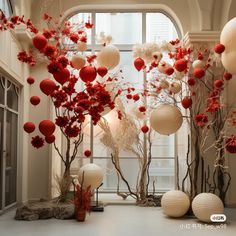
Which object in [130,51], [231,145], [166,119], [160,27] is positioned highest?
[160,27]

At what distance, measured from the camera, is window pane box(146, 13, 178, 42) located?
7645 millimetres

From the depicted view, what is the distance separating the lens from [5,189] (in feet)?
19.9

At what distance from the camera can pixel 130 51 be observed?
7.68 m

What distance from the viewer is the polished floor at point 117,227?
4641mm

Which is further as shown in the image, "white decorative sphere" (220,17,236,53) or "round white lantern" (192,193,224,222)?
"round white lantern" (192,193,224,222)

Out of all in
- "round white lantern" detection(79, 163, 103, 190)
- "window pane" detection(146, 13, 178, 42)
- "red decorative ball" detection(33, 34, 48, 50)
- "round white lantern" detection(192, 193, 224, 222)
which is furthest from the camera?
"window pane" detection(146, 13, 178, 42)

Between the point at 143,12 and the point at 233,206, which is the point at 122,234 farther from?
the point at 143,12

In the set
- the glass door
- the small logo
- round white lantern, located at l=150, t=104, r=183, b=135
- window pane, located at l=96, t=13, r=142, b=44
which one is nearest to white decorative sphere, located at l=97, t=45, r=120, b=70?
round white lantern, located at l=150, t=104, r=183, b=135

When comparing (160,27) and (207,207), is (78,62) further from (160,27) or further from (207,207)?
(160,27)

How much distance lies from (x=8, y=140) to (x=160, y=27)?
134 inches

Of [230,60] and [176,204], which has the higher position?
[230,60]

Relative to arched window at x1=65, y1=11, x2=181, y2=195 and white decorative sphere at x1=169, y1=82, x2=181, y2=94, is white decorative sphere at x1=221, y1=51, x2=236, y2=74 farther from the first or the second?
arched window at x1=65, y1=11, x2=181, y2=195

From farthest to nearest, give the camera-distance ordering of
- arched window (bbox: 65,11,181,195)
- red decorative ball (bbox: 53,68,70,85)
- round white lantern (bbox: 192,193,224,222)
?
arched window (bbox: 65,11,181,195) → round white lantern (bbox: 192,193,224,222) → red decorative ball (bbox: 53,68,70,85)

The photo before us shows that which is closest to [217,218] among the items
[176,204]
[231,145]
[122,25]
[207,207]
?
[207,207]
